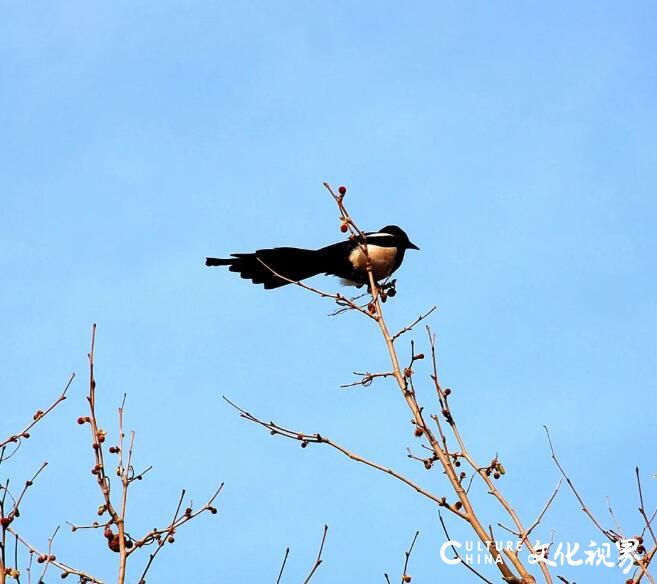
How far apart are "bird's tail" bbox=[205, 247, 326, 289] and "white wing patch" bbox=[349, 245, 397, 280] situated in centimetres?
27

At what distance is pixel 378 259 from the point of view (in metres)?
7.76

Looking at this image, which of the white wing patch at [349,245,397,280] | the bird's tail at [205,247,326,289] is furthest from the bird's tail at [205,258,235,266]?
the white wing patch at [349,245,397,280]

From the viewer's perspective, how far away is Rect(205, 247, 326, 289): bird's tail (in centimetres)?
696

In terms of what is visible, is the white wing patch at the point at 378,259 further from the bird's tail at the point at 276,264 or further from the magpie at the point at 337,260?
the bird's tail at the point at 276,264

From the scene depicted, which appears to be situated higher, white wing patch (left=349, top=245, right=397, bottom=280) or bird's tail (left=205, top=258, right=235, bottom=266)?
white wing patch (left=349, top=245, right=397, bottom=280)

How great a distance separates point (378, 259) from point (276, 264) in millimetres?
853

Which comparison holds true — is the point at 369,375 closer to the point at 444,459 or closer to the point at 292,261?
the point at 444,459

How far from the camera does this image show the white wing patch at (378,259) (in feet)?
24.8

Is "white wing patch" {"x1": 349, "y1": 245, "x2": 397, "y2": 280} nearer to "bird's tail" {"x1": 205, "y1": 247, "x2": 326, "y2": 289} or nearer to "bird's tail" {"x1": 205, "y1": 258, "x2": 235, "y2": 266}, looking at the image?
"bird's tail" {"x1": 205, "y1": 247, "x2": 326, "y2": 289}

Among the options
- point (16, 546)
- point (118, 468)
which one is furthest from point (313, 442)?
point (16, 546)

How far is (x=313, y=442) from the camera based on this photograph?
10.7 feet

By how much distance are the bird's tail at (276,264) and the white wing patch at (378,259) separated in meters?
0.27

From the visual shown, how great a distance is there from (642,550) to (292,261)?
14.9ft

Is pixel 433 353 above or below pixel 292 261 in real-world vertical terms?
below
